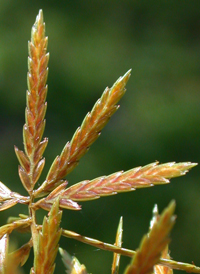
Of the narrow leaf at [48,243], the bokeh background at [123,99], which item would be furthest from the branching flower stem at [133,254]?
the bokeh background at [123,99]

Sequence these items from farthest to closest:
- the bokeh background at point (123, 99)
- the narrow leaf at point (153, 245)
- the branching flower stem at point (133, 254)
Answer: the bokeh background at point (123, 99) → the branching flower stem at point (133, 254) → the narrow leaf at point (153, 245)

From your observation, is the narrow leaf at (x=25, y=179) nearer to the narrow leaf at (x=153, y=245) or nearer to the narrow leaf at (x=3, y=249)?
the narrow leaf at (x=3, y=249)

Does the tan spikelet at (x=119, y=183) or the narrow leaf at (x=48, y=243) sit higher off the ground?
the tan spikelet at (x=119, y=183)

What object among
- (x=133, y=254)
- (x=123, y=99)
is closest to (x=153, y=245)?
(x=133, y=254)

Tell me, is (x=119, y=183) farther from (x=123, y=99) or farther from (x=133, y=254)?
(x=123, y=99)

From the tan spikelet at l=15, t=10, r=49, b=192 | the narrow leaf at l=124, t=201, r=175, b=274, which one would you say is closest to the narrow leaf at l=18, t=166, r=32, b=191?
the tan spikelet at l=15, t=10, r=49, b=192

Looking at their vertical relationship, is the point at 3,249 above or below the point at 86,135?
below

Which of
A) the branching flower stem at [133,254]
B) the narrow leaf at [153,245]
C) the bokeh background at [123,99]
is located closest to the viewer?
the narrow leaf at [153,245]
